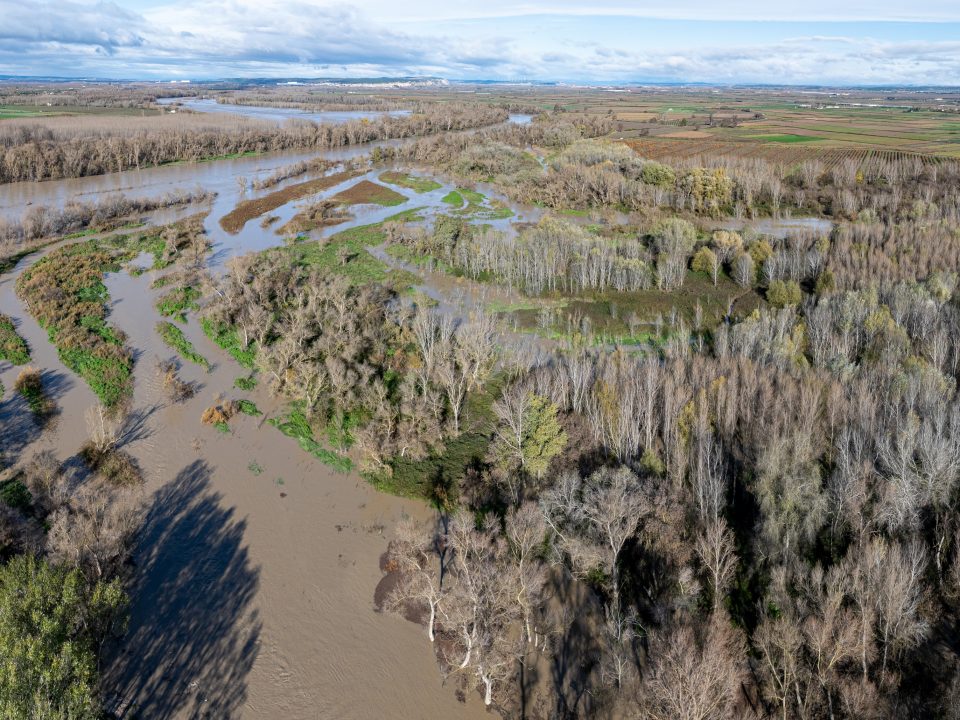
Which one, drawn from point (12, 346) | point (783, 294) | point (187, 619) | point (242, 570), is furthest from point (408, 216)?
point (187, 619)

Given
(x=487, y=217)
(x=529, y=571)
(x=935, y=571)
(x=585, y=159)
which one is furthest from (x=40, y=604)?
(x=585, y=159)

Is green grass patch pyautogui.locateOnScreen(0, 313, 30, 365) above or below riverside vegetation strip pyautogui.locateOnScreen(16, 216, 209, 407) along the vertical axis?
below

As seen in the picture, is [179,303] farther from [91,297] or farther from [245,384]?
[245,384]

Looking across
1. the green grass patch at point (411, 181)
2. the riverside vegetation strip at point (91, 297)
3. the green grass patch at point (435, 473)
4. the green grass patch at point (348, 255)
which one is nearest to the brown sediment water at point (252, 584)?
the green grass patch at point (435, 473)

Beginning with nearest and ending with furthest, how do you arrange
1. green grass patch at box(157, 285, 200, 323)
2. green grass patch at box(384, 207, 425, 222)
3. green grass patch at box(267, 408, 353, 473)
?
green grass patch at box(267, 408, 353, 473)
green grass patch at box(157, 285, 200, 323)
green grass patch at box(384, 207, 425, 222)

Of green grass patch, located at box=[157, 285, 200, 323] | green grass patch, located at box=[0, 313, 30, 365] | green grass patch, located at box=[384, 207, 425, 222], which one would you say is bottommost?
green grass patch, located at box=[0, 313, 30, 365]

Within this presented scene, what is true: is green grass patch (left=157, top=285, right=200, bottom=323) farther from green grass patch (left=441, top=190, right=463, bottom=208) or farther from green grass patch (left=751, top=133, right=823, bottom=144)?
green grass patch (left=751, top=133, right=823, bottom=144)

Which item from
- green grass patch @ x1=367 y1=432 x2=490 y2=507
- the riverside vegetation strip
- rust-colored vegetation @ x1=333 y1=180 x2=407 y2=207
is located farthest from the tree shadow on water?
rust-colored vegetation @ x1=333 y1=180 x2=407 y2=207
